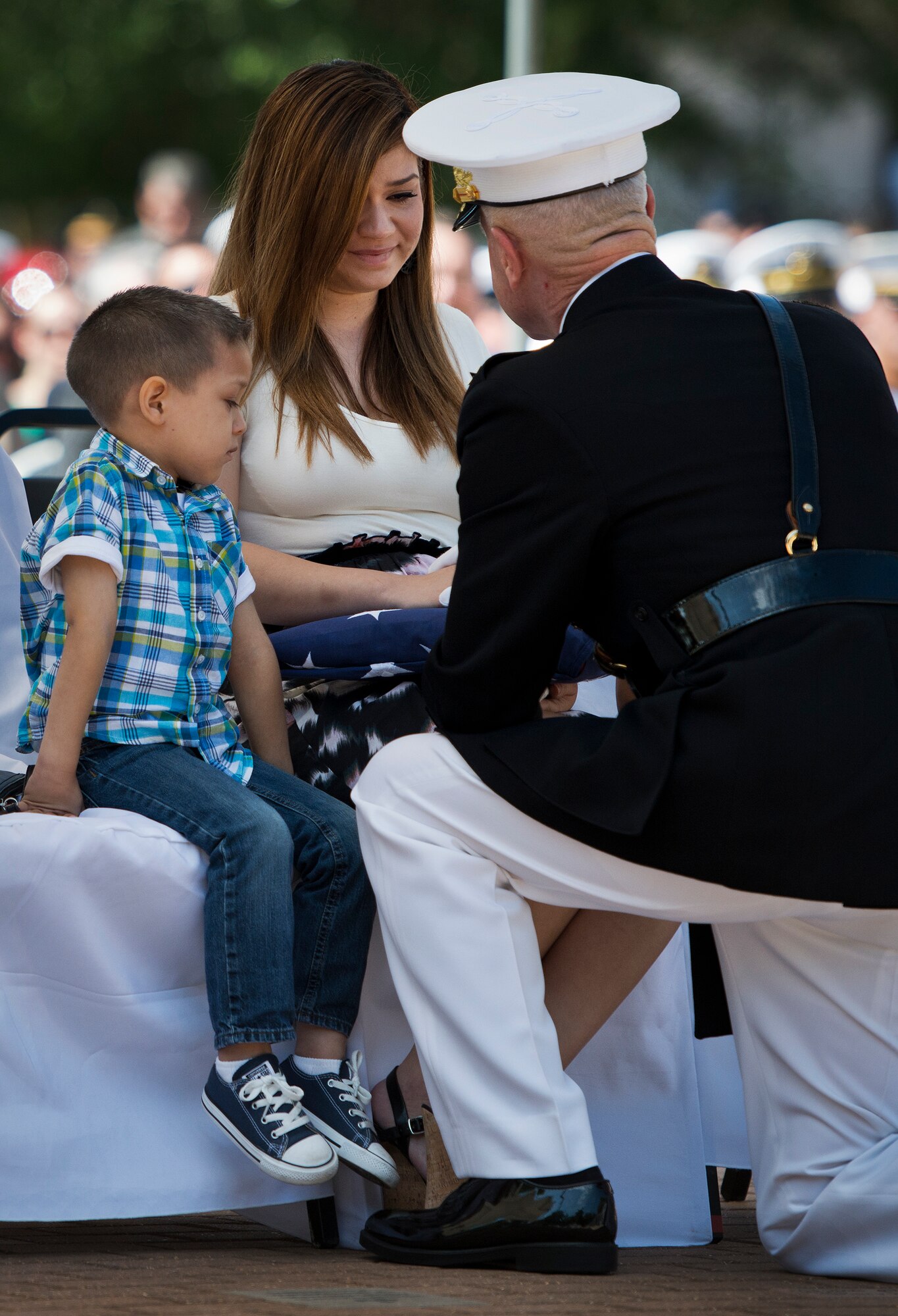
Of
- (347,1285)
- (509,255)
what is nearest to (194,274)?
(509,255)

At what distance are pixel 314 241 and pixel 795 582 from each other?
131 centimetres

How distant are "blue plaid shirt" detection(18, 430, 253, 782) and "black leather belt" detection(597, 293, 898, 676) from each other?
2.42ft

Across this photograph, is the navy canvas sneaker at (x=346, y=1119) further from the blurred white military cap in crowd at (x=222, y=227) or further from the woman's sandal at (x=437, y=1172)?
the blurred white military cap in crowd at (x=222, y=227)

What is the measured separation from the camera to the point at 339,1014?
2.34m

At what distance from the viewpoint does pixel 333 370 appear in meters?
2.99

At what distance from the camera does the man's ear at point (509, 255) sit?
2217 millimetres

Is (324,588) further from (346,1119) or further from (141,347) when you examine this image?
(346,1119)

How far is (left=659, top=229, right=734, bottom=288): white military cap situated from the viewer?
10781mm

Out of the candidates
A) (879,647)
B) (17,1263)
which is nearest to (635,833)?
(879,647)

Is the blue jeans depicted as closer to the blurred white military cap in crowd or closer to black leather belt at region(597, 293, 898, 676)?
black leather belt at region(597, 293, 898, 676)

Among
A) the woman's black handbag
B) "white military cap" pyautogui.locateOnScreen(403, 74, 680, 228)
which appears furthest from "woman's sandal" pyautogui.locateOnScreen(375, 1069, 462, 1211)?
"white military cap" pyautogui.locateOnScreen(403, 74, 680, 228)

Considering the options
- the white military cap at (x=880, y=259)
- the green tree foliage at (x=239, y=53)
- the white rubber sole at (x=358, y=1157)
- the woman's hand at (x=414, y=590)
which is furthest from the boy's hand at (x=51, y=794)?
the green tree foliage at (x=239, y=53)

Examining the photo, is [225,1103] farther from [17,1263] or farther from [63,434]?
[63,434]

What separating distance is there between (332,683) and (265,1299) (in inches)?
38.9
